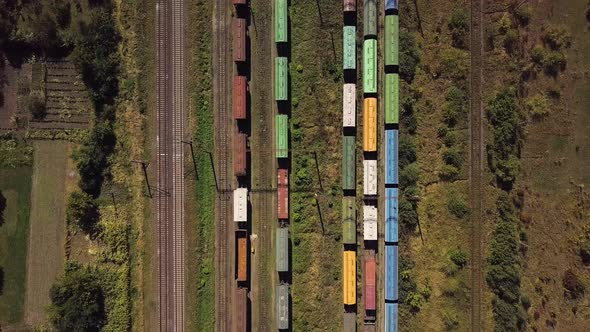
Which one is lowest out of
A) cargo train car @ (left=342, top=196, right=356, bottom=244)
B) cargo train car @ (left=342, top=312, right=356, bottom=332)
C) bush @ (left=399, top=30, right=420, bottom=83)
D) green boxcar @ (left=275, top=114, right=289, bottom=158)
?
cargo train car @ (left=342, top=312, right=356, bottom=332)

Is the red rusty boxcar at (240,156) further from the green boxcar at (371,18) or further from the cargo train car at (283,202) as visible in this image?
the green boxcar at (371,18)

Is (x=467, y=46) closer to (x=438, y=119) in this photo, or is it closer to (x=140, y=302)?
(x=438, y=119)

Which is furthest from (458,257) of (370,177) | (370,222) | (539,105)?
(539,105)

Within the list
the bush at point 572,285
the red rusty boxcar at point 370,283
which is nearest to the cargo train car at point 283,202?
the red rusty boxcar at point 370,283

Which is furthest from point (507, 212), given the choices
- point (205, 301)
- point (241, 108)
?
point (205, 301)

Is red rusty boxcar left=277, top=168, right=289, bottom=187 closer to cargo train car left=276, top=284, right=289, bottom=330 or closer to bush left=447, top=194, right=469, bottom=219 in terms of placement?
cargo train car left=276, top=284, right=289, bottom=330

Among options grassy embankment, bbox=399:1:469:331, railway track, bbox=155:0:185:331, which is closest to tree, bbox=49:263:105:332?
railway track, bbox=155:0:185:331

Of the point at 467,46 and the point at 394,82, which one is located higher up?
the point at 467,46
